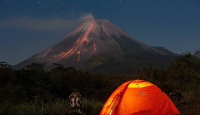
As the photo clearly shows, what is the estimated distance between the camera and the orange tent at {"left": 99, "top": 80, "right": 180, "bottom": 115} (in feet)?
18.8

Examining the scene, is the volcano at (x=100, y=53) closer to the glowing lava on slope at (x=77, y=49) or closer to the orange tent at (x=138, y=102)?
the glowing lava on slope at (x=77, y=49)

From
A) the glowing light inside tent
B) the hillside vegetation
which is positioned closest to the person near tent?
the hillside vegetation

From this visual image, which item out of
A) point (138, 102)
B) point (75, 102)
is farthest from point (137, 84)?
point (75, 102)

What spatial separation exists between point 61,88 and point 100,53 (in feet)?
240

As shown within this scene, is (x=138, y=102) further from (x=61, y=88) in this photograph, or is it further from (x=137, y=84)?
(x=61, y=88)

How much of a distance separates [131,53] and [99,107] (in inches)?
3004

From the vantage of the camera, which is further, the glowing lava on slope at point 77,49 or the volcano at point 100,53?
the glowing lava on slope at point 77,49

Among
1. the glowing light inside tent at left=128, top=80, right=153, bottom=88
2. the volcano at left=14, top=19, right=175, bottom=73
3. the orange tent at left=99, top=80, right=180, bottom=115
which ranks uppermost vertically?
the volcano at left=14, top=19, right=175, bottom=73

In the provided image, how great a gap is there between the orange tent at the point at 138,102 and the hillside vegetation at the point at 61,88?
80 cm

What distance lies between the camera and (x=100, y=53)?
8400 cm

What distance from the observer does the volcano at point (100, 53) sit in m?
70.5

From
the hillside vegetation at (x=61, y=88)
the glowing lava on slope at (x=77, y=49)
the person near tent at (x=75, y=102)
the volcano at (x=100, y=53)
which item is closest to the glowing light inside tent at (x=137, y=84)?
the hillside vegetation at (x=61, y=88)

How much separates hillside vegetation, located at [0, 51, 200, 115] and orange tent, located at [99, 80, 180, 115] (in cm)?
80

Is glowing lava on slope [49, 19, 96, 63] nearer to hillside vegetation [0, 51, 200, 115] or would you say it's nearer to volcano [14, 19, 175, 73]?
volcano [14, 19, 175, 73]
